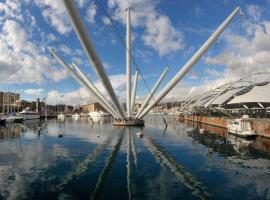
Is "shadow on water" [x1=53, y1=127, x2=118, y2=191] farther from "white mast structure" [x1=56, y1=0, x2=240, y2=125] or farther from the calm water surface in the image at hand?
"white mast structure" [x1=56, y1=0, x2=240, y2=125]

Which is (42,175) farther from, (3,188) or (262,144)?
(262,144)

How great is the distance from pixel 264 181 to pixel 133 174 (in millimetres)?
8555

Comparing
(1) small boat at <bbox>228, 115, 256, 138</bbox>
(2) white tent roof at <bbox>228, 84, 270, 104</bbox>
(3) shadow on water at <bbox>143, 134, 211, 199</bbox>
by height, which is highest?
(2) white tent roof at <bbox>228, 84, 270, 104</bbox>

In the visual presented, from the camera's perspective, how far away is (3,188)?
17.7m

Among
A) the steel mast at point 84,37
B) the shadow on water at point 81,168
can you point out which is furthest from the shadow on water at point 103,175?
the steel mast at point 84,37

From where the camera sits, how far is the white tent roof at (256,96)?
6511cm

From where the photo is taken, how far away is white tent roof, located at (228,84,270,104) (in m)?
65.1

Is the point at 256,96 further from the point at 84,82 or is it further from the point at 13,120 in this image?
the point at 13,120

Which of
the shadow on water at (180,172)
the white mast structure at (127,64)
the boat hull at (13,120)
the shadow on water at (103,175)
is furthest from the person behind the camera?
the boat hull at (13,120)

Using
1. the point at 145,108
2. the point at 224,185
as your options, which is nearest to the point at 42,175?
the point at 224,185

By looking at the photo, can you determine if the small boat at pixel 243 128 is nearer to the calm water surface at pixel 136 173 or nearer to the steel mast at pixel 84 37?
the calm water surface at pixel 136 173

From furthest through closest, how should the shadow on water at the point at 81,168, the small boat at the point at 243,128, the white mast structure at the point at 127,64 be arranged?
the small boat at the point at 243,128, the white mast structure at the point at 127,64, the shadow on water at the point at 81,168

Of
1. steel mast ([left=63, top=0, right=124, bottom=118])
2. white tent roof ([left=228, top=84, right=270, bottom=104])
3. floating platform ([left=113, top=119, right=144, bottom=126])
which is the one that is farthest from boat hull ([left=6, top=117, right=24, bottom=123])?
white tent roof ([left=228, top=84, right=270, bottom=104])

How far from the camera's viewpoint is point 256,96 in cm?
6688
